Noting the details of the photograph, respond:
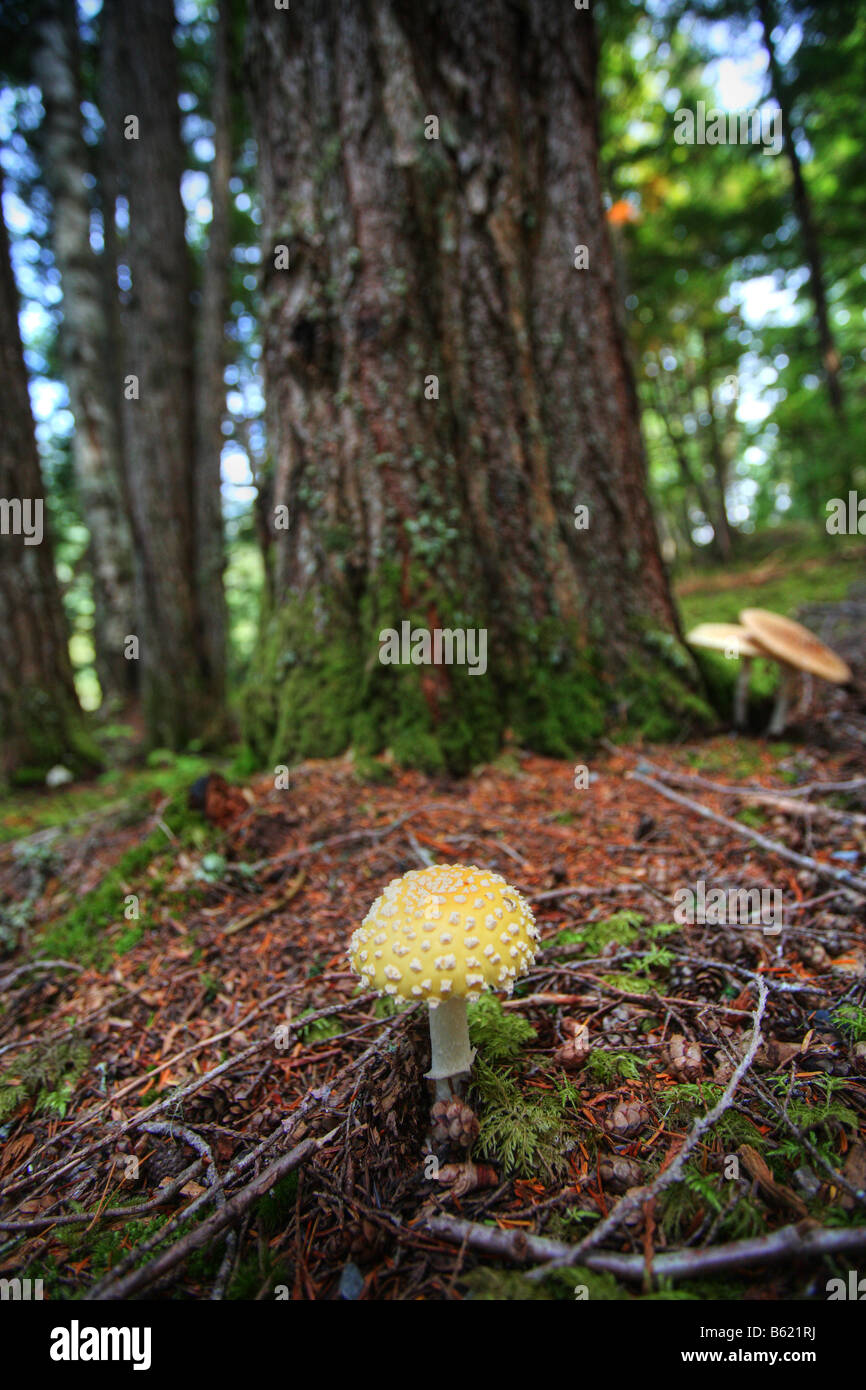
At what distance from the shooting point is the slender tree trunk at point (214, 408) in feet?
23.1

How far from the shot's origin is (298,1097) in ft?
5.66

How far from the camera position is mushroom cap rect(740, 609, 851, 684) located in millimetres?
3672

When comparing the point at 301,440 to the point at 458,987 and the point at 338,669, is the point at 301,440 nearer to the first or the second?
the point at 338,669

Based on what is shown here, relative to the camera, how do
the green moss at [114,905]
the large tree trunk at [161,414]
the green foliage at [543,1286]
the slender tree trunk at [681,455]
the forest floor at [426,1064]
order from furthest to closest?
1. the slender tree trunk at [681,455]
2. the large tree trunk at [161,414]
3. the green moss at [114,905]
4. the forest floor at [426,1064]
5. the green foliage at [543,1286]

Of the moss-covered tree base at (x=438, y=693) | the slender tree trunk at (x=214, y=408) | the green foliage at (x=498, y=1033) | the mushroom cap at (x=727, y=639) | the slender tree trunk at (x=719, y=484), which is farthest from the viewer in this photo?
the slender tree trunk at (x=719, y=484)

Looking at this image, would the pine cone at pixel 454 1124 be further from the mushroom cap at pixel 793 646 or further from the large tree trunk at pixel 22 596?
the large tree trunk at pixel 22 596

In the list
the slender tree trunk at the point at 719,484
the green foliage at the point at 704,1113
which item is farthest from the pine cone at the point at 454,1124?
the slender tree trunk at the point at 719,484

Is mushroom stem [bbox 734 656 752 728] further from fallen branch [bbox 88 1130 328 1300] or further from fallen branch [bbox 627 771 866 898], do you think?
fallen branch [bbox 88 1130 328 1300]

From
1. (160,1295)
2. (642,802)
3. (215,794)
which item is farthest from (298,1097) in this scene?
(642,802)

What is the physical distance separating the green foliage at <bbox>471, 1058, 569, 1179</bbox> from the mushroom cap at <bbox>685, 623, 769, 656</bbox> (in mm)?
3000

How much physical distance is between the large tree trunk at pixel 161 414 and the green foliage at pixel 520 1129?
5.91 m

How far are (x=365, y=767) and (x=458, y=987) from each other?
2.02 m

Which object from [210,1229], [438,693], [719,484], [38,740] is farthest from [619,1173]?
[719,484]

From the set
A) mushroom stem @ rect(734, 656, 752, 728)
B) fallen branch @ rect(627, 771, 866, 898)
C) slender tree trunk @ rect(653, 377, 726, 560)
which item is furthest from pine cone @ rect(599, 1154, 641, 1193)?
slender tree trunk @ rect(653, 377, 726, 560)
